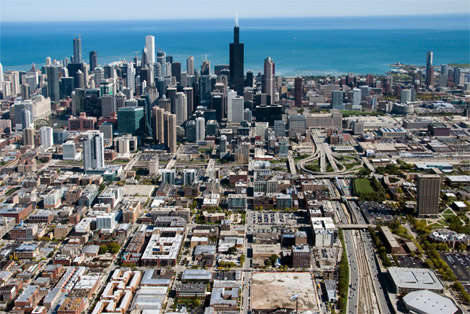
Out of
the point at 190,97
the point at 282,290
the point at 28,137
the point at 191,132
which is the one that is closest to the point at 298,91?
the point at 190,97

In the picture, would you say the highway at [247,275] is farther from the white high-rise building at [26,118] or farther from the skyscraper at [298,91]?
the skyscraper at [298,91]

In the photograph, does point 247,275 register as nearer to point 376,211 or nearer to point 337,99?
point 376,211

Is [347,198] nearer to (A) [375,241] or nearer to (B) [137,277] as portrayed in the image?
(A) [375,241]

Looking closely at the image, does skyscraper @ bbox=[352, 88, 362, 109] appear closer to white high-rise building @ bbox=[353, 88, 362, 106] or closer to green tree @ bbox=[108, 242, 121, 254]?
white high-rise building @ bbox=[353, 88, 362, 106]

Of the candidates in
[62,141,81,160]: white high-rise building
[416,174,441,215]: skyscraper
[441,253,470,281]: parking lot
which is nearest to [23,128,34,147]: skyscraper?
[62,141,81,160]: white high-rise building

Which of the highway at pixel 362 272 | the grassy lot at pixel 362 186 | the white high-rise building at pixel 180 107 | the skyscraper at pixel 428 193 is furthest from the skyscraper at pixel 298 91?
the skyscraper at pixel 428 193

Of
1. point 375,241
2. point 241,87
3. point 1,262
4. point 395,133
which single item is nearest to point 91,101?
point 241,87
